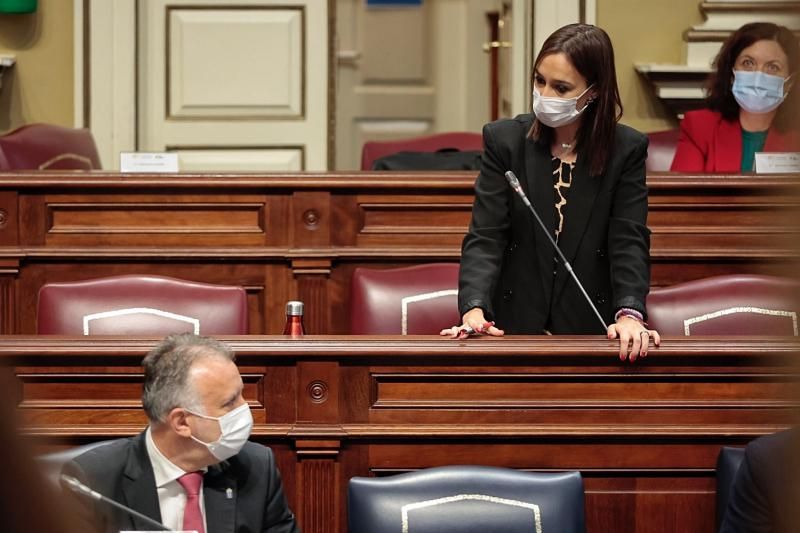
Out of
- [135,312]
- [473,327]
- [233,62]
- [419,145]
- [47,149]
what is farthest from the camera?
[233,62]

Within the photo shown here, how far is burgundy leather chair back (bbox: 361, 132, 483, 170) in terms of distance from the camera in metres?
5.29

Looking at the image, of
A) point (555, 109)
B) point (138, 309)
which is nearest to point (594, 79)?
point (555, 109)

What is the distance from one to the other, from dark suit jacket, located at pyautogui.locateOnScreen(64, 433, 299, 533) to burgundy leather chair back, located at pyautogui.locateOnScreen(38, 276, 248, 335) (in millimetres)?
905

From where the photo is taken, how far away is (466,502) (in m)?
2.29

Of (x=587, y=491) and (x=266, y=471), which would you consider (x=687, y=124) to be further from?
(x=266, y=471)

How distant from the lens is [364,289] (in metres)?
3.39

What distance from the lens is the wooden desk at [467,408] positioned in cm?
259

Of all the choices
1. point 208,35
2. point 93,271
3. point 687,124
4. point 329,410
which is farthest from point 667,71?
point 329,410

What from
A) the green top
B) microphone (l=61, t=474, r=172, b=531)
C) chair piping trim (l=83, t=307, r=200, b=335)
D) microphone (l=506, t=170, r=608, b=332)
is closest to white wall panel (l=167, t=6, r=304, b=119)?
the green top

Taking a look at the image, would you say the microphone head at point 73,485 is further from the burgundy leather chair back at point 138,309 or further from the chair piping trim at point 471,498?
the burgundy leather chair back at point 138,309

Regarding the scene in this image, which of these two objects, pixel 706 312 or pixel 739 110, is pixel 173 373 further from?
pixel 739 110

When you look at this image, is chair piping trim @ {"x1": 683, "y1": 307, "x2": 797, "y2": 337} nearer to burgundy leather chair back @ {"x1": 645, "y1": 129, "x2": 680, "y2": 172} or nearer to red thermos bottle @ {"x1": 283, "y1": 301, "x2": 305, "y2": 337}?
red thermos bottle @ {"x1": 283, "y1": 301, "x2": 305, "y2": 337}

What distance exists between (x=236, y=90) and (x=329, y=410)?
4.29m

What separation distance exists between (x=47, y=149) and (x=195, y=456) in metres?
3.07
